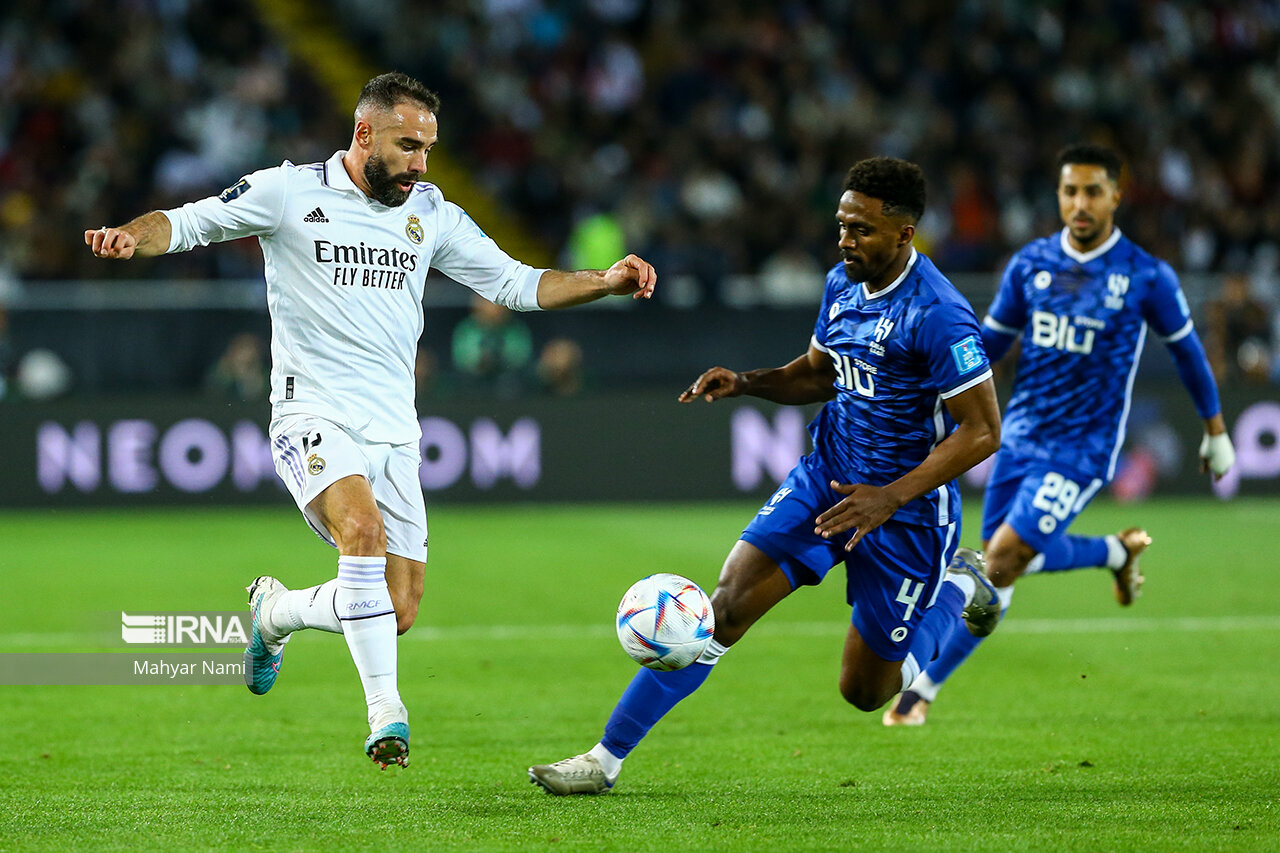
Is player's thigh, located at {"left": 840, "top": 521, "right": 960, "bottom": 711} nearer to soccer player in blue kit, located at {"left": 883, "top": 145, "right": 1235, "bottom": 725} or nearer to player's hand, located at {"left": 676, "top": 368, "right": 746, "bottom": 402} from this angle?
player's hand, located at {"left": 676, "top": 368, "right": 746, "bottom": 402}

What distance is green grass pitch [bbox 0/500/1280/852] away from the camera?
5.05 m

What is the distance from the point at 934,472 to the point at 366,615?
2.02m

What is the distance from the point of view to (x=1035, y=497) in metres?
7.50

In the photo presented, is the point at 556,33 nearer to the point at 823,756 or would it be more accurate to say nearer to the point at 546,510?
the point at 546,510

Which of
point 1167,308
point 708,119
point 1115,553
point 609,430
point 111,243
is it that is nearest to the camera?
point 111,243

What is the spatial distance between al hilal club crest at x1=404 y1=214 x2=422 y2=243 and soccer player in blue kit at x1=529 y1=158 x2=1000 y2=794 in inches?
47.9

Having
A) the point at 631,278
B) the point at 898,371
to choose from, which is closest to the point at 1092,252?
the point at 898,371

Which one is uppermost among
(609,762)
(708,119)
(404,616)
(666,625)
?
(708,119)

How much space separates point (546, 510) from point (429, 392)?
1647 mm

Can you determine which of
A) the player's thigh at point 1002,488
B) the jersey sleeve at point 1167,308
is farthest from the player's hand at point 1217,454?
the player's thigh at point 1002,488

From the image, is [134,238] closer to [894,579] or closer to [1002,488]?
[894,579]

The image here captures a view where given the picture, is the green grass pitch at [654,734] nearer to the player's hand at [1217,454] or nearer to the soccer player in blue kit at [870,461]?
the soccer player in blue kit at [870,461]

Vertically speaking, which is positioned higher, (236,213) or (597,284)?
(236,213)

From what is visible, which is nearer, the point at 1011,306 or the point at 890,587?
the point at 890,587
